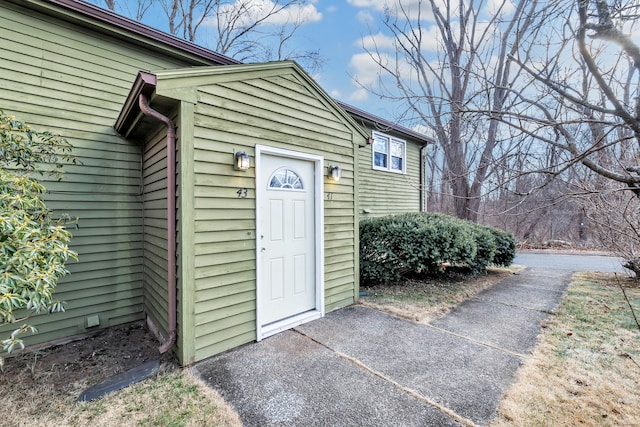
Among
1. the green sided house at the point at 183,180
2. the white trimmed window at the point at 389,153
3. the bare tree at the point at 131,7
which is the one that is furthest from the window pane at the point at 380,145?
the bare tree at the point at 131,7

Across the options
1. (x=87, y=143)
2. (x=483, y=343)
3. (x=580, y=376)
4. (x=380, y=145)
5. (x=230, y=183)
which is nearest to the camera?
(x=580, y=376)

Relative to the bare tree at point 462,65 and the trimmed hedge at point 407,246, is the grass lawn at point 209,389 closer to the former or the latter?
the trimmed hedge at point 407,246

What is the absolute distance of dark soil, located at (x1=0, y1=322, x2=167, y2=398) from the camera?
8.96ft

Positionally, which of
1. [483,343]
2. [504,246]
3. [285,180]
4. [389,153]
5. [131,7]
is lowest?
[483,343]

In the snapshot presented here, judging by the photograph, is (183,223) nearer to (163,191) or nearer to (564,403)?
(163,191)

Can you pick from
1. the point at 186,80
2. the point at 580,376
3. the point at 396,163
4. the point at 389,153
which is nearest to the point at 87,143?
the point at 186,80

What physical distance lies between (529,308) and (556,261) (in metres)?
6.67

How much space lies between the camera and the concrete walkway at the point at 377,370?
86.8 inches

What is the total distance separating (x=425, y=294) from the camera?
17.1 ft

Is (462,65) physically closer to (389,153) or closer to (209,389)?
(389,153)

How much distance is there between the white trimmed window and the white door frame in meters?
4.43

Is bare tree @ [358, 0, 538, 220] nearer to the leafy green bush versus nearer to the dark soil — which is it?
the leafy green bush

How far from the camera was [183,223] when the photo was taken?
282 centimetres

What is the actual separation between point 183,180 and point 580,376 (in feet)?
13.5
